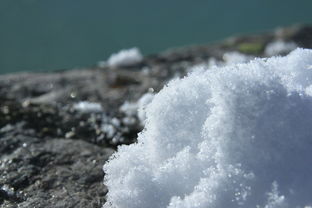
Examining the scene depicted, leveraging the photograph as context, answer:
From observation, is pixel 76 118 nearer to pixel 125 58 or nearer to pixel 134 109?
pixel 134 109

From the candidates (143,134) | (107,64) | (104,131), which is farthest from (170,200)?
(107,64)

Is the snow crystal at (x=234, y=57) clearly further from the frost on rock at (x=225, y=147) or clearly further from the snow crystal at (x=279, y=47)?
the frost on rock at (x=225, y=147)

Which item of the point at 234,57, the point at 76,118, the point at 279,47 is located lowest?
the point at 76,118

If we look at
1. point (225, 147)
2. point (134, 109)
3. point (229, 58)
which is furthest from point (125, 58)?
point (225, 147)

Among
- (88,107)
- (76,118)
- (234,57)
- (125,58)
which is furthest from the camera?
(125,58)

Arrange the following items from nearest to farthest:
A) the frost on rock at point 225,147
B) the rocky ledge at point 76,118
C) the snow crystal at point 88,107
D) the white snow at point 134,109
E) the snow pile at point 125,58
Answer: the frost on rock at point 225,147 → the rocky ledge at point 76,118 → the white snow at point 134,109 → the snow crystal at point 88,107 → the snow pile at point 125,58

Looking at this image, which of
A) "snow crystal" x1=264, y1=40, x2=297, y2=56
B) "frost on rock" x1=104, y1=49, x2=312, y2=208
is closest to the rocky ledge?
"snow crystal" x1=264, y1=40, x2=297, y2=56

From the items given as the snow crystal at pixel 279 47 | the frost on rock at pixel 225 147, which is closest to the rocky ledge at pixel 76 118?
the snow crystal at pixel 279 47
